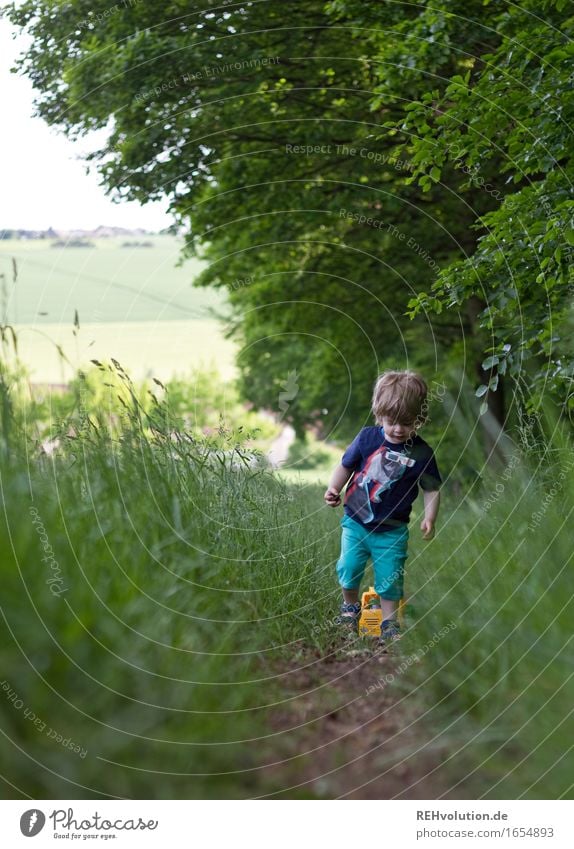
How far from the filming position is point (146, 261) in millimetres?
6336

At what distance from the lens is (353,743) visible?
2.86 m

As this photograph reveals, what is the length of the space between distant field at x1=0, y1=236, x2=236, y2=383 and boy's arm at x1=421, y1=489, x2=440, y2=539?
4.70ft

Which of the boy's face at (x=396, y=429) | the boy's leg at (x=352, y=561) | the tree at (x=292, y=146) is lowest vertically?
the boy's leg at (x=352, y=561)

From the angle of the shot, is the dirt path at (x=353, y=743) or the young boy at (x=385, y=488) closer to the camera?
the dirt path at (x=353, y=743)

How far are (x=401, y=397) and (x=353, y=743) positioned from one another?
2.10 metres

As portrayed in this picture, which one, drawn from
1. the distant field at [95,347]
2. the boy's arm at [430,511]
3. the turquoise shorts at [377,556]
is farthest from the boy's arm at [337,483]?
the distant field at [95,347]

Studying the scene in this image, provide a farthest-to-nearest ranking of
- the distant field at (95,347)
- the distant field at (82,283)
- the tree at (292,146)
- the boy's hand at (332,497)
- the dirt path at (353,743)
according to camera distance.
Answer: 1. the tree at (292,146)
2. the boy's hand at (332,497)
3. the distant field at (82,283)
4. the distant field at (95,347)
5. the dirt path at (353,743)

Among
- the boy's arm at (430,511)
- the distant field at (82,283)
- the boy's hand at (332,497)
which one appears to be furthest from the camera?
the boy's hand at (332,497)

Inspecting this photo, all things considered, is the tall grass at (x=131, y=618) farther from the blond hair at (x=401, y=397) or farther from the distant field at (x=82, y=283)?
the blond hair at (x=401, y=397)

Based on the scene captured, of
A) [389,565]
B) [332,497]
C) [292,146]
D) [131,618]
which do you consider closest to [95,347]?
[332,497]

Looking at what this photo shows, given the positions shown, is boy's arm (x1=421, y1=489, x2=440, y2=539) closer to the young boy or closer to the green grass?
the young boy

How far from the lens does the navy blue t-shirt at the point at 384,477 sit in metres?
4.66

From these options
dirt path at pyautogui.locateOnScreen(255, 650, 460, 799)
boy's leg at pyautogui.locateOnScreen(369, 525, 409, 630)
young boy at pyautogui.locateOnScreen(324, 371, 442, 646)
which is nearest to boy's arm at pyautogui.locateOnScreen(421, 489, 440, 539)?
young boy at pyautogui.locateOnScreen(324, 371, 442, 646)

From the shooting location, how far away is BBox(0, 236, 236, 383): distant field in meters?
3.94
